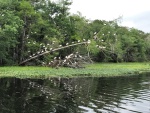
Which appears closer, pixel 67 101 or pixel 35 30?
pixel 67 101

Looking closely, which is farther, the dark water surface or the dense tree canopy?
the dense tree canopy

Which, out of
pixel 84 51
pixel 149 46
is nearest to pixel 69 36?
pixel 84 51

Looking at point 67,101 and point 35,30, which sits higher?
point 35,30

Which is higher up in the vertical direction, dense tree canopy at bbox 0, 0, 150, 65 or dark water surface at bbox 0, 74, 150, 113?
dense tree canopy at bbox 0, 0, 150, 65

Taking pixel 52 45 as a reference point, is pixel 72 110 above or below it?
below

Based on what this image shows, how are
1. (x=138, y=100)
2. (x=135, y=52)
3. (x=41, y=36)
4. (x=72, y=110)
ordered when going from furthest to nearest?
(x=135, y=52)
(x=41, y=36)
(x=138, y=100)
(x=72, y=110)

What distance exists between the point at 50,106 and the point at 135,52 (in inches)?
3108

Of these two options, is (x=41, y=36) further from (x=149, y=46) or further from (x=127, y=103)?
(x=149, y=46)

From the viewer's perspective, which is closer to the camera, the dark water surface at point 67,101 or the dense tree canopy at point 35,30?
the dark water surface at point 67,101

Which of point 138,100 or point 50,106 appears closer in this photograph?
point 50,106

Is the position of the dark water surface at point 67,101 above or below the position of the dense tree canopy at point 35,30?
below

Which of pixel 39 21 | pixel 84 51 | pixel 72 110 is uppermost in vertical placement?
pixel 39 21

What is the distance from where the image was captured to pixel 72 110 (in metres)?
18.1

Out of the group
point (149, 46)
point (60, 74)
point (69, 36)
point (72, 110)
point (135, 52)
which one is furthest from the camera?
point (149, 46)
